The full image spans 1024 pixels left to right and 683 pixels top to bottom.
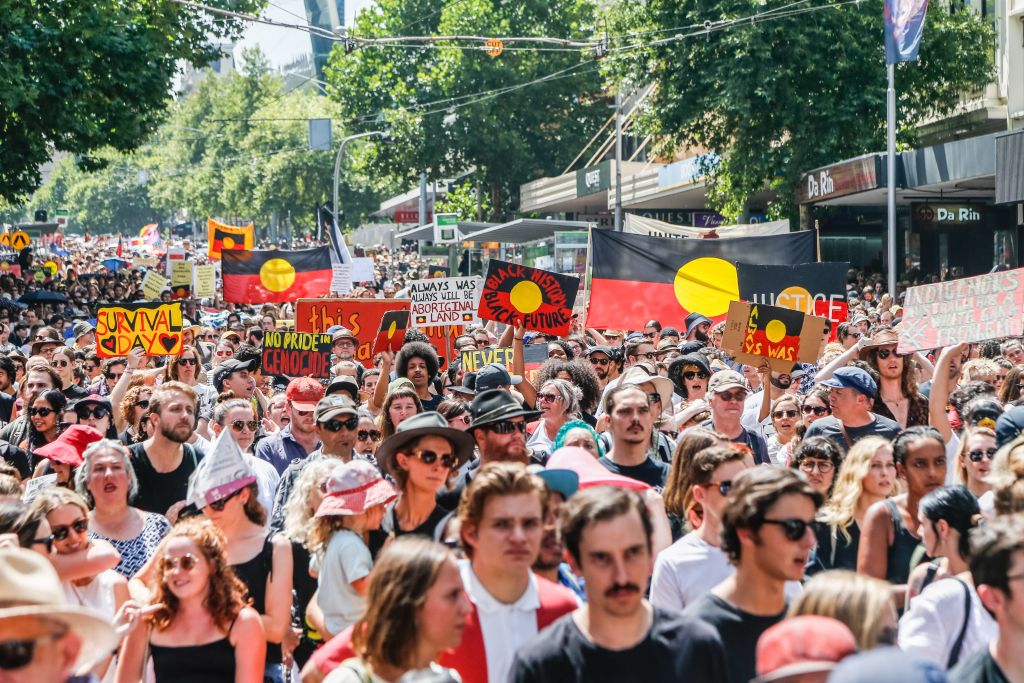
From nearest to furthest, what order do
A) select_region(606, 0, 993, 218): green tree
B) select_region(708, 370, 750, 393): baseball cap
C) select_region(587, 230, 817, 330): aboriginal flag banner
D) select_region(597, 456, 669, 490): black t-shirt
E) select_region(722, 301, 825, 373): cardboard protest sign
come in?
select_region(597, 456, 669, 490): black t-shirt → select_region(708, 370, 750, 393): baseball cap → select_region(722, 301, 825, 373): cardboard protest sign → select_region(587, 230, 817, 330): aboriginal flag banner → select_region(606, 0, 993, 218): green tree

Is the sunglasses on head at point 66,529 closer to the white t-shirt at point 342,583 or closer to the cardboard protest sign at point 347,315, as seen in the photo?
the white t-shirt at point 342,583

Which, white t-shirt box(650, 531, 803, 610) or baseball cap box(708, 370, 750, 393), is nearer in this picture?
white t-shirt box(650, 531, 803, 610)

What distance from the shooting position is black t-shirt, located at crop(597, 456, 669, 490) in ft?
22.7

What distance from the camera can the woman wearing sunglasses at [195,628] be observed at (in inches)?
189

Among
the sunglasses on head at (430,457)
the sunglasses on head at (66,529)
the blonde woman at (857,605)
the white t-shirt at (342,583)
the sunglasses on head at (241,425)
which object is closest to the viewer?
the blonde woman at (857,605)

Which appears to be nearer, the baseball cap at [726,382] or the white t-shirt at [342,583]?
the white t-shirt at [342,583]

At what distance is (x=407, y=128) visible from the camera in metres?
51.4

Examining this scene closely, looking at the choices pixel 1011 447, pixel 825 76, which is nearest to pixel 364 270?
pixel 825 76

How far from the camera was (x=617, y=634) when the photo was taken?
3932 mm

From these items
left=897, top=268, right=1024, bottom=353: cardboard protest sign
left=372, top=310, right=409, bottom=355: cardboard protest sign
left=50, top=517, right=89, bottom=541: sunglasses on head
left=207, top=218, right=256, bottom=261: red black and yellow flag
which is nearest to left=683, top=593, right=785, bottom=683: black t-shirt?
left=50, top=517, right=89, bottom=541: sunglasses on head

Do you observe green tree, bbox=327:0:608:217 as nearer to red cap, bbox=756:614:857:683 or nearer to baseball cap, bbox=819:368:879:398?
baseball cap, bbox=819:368:879:398

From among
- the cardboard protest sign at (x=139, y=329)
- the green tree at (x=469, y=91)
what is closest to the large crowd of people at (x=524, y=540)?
the cardboard protest sign at (x=139, y=329)

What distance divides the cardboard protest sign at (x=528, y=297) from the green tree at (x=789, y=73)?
16.8m

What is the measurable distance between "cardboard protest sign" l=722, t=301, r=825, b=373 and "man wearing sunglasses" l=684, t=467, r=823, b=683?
20.4 ft
